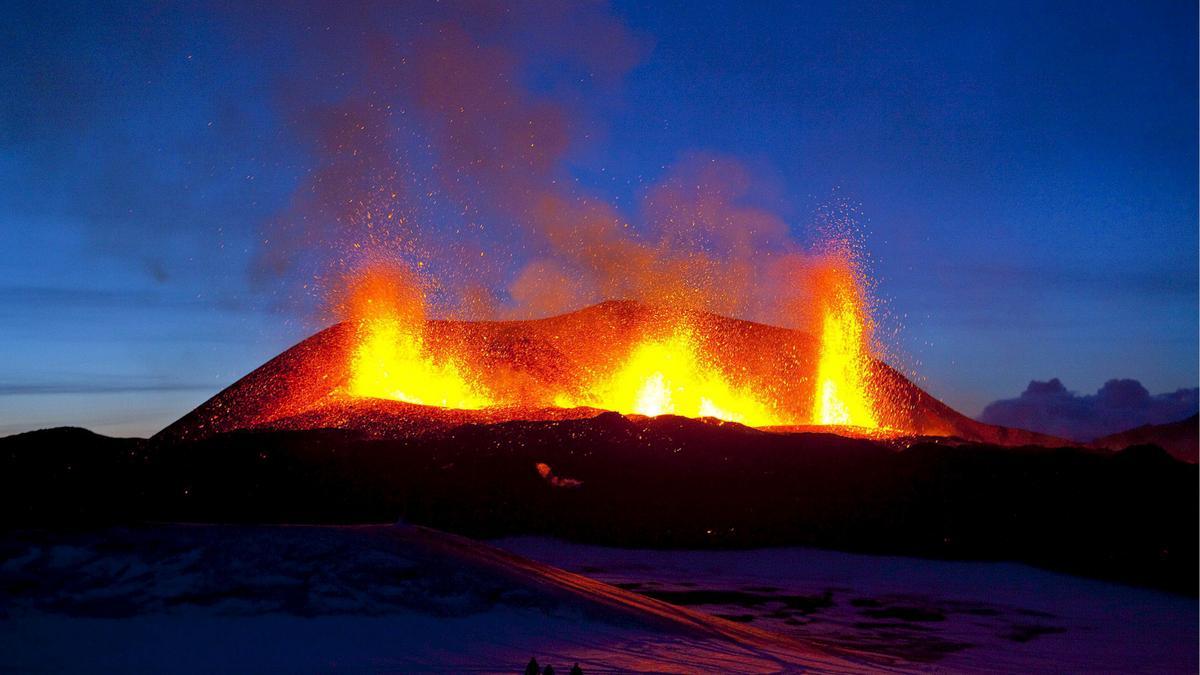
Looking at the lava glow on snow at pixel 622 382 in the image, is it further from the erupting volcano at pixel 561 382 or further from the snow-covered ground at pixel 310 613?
the snow-covered ground at pixel 310 613

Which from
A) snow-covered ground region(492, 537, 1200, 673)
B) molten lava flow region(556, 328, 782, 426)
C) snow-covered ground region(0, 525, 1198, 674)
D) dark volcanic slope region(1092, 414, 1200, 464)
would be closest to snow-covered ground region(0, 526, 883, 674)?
snow-covered ground region(0, 525, 1198, 674)

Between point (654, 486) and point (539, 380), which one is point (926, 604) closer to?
point (654, 486)

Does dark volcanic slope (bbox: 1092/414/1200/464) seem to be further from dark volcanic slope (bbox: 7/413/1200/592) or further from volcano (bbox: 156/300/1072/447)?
dark volcanic slope (bbox: 7/413/1200/592)

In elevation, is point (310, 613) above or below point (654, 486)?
below

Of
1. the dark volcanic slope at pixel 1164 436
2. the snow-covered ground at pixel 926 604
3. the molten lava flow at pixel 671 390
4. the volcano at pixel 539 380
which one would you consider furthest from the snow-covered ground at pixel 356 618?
the dark volcanic slope at pixel 1164 436

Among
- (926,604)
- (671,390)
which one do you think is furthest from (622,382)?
(926,604)

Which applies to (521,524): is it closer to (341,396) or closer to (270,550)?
(341,396)
